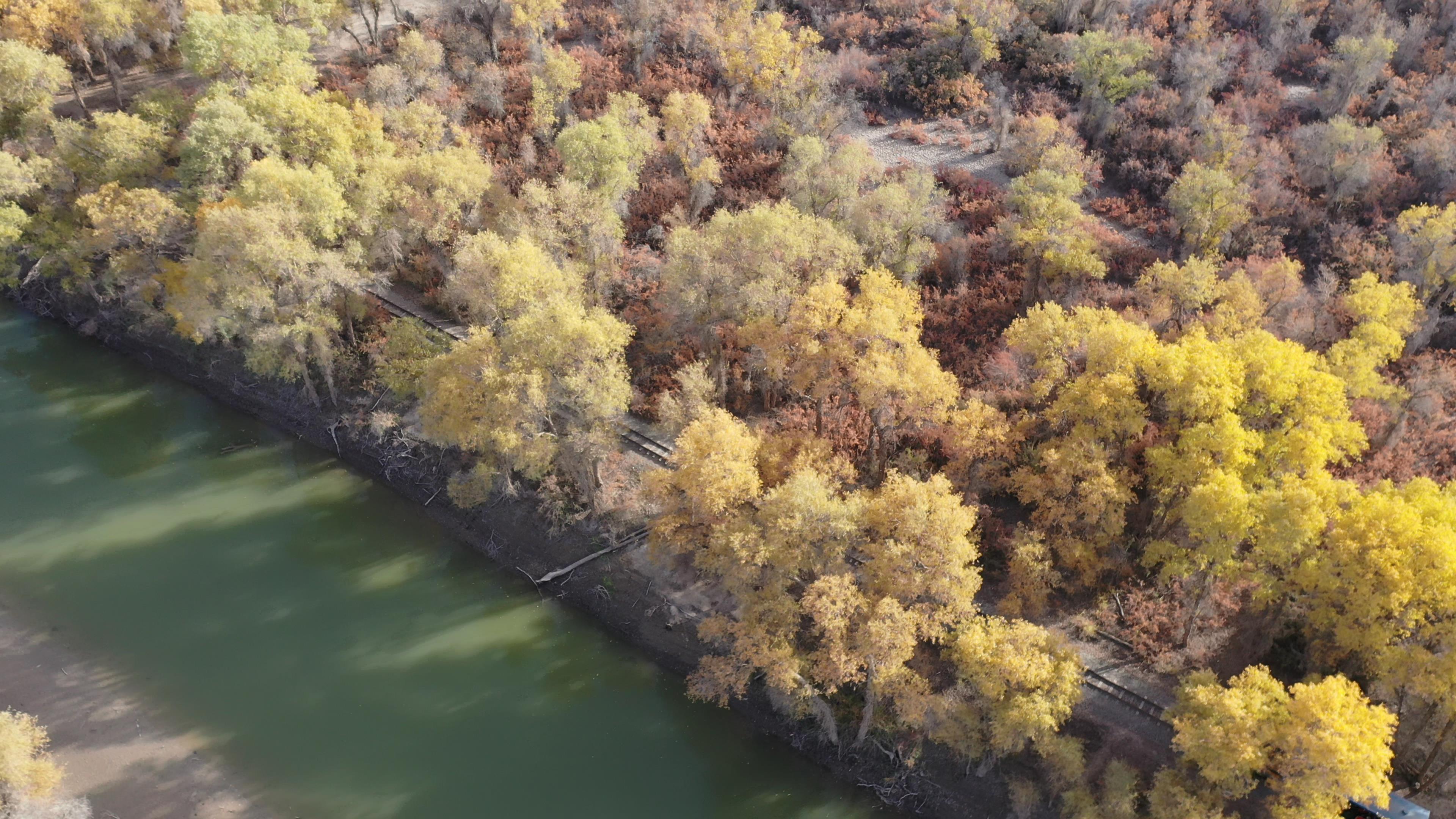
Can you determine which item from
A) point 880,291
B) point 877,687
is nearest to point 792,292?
point 880,291

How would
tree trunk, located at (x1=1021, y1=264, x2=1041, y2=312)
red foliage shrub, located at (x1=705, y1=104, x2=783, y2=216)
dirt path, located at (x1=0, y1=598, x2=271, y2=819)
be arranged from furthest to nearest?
red foliage shrub, located at (x1=705, y1=104, x2=783, y2=216)
tree trunk, located at (x1=1021, y1=264, x2=1041, y2=312)
dirt path, located at (x1=0, y1=598, x2=271, y2=819)

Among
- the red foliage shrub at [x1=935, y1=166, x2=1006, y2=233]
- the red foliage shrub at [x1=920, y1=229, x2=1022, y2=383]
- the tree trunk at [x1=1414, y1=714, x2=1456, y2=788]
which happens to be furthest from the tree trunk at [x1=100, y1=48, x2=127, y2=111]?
the tree trunk at [x1=1414, y1=714, x2=1456, y2=788]

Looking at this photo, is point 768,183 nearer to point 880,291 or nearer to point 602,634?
point 880,291

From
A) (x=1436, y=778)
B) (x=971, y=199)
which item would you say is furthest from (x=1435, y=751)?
(x=971, y=199)

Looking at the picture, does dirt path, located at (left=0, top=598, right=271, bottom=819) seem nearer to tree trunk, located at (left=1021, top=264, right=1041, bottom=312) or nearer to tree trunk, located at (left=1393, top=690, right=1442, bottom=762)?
tree trunk, located at (left=1393, top=690, right=1442, bottom=762)

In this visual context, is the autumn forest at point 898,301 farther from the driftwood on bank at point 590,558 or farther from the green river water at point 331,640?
the green river water at point 331,640

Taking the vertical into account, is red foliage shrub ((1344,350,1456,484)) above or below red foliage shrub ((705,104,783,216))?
below

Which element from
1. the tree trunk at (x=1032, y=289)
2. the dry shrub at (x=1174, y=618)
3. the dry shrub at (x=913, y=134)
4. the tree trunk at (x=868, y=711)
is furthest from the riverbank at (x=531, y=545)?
the dry shrub at (x=913, y=134)
